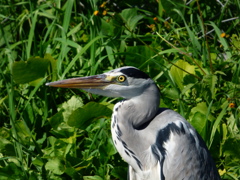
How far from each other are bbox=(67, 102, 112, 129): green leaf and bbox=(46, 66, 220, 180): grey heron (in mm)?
520

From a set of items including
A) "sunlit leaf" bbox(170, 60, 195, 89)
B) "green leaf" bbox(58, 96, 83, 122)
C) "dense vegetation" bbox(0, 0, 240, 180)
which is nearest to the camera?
"dense vegetation" bbox(0, 0, 240, 180)

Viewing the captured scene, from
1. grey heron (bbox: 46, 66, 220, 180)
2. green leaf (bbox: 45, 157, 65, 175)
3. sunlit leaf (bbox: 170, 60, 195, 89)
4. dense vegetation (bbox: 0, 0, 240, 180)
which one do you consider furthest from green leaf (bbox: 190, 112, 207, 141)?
green leaf (bbox: 45, 157, 65, 175)

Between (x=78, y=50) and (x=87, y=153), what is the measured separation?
0.99 m

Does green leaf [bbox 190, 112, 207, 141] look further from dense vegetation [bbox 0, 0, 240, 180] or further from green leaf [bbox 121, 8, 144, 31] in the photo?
green leaf [bbox 121, 8, 144, 31]

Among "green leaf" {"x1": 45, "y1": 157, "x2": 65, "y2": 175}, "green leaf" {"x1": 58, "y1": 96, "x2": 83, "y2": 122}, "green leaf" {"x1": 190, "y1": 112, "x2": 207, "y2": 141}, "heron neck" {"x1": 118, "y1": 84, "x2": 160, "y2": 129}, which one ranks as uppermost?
"heron neck" {"x1": 118, "y1": 84, "x2": 160, "y2": 129}

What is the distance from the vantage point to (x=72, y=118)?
3.52 m

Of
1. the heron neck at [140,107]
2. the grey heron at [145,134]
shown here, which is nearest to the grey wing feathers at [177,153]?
the grey heron at [145,134]

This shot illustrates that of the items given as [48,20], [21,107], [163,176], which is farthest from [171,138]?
[48,20]

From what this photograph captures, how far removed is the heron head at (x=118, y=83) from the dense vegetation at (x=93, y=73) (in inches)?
20.3

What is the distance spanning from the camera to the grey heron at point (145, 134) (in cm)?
292

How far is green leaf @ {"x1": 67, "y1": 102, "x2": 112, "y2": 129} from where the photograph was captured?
3479 mm

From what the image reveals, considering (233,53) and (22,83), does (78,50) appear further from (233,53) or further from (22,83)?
(233,53)

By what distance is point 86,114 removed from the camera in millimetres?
3523

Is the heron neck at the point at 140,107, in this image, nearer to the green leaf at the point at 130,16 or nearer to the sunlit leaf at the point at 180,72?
the sunlit leaf at the point at 180,72
